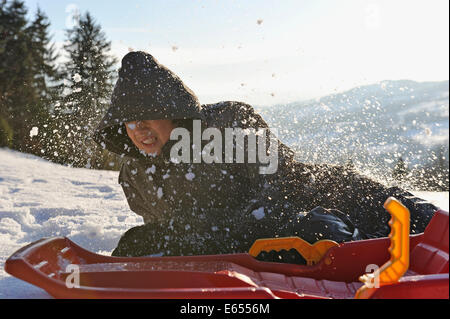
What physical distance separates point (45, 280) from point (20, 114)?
1352 cm

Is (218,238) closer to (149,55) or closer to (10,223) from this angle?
(149,55)

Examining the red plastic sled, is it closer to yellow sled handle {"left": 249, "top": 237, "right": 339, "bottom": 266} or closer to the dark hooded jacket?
yellow sled handle {"left": 249, "top": 237, "right": 339, "bottom": 266}

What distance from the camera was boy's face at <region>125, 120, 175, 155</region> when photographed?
8.54ft

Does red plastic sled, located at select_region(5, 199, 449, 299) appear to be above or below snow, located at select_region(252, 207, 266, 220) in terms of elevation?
below

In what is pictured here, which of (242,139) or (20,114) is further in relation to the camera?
(20,114)

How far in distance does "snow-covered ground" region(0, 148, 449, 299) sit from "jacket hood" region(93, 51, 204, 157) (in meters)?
1.11

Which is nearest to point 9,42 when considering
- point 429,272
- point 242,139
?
point 242,139

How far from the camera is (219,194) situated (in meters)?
2.59

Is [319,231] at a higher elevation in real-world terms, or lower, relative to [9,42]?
lower

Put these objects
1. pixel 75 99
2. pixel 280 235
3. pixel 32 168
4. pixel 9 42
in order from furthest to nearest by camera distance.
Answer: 1. pixel 9 42
2. pixel 75 99
3. pixel 32 168
4. pixel 280 235

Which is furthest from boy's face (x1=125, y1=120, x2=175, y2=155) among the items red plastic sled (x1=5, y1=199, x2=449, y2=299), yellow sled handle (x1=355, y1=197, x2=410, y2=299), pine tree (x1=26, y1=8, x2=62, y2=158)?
pine tree (x1=26, y1=8, x2=62, y2=158)

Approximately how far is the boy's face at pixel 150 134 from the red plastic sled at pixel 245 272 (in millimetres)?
841

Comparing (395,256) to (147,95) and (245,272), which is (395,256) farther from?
(147,95)

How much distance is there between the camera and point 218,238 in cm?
244
